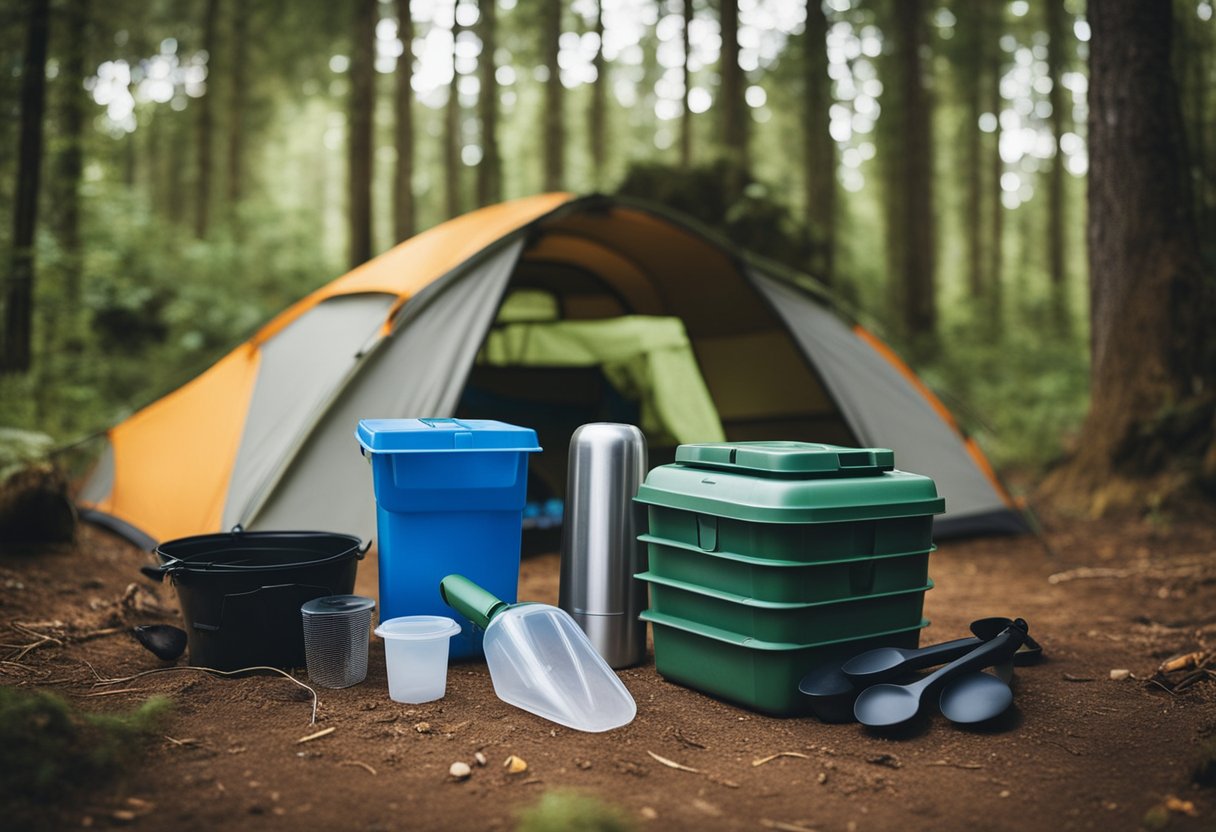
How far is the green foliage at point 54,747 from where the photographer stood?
6.18ft

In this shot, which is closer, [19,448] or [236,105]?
[19,448]

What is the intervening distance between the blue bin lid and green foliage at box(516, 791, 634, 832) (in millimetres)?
1356

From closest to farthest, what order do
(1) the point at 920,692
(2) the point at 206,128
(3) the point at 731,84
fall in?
(1) the point at 920,692 < (3) the point at 731,84 < (2) the point at 206,128

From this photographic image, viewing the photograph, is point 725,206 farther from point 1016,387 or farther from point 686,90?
point 686,90

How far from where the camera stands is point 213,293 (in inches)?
452

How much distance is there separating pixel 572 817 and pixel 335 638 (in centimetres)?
122

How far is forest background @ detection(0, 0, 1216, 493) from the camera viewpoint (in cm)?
704

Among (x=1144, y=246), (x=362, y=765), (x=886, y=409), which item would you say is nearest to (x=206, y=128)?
(x=886, y=409)

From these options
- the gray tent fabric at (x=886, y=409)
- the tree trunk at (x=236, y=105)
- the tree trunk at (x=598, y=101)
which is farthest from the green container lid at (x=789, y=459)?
the tree trunk at (x=236, y=105)

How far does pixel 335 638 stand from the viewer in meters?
2.73

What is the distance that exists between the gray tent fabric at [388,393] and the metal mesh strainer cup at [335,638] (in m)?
1.42

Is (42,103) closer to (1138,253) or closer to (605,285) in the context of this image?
(605,285)

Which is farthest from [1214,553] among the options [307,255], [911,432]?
[307,255]

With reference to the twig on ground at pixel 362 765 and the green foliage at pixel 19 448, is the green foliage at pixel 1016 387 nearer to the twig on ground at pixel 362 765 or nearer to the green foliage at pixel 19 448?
the twig on ground at pixel 362 765
